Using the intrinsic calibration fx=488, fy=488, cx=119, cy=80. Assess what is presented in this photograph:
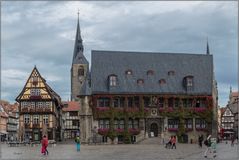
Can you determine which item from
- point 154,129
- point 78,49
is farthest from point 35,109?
point 78,49

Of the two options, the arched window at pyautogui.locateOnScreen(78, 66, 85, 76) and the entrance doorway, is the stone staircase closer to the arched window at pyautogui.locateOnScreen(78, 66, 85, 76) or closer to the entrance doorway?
the entrance doorway

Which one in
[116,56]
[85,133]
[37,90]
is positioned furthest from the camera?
[37,90]

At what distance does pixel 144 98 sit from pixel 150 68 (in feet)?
17.7

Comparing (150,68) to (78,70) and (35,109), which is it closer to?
(35,109)

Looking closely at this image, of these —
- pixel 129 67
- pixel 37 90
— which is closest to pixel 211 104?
pixel 129 67

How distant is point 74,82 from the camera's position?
135 meters

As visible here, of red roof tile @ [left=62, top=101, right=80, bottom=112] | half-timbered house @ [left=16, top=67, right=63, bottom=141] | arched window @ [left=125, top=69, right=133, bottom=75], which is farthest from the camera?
red roof tile @ [left=62, top=101, right=80, bottom=112]

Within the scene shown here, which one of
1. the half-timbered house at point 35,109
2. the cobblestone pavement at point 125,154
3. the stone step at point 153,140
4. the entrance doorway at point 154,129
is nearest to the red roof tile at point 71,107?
the half-timbered house at point 35,109

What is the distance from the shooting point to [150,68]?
72875 millimetres

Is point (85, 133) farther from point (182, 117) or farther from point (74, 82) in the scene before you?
point (74, 82)

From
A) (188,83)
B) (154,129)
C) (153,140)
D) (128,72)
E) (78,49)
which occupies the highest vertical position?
(78,49)

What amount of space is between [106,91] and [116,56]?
6399mm

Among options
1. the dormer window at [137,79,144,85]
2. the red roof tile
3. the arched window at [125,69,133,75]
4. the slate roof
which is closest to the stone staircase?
the slate roof

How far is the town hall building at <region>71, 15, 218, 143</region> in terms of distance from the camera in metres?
68.3
